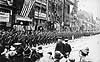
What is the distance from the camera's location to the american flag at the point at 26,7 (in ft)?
67.2

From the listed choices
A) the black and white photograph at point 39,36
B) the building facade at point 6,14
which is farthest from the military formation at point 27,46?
the building facade at point 6,14

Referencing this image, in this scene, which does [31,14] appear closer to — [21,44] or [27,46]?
[27,46]

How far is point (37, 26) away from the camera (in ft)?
76.9

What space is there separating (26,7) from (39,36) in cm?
817

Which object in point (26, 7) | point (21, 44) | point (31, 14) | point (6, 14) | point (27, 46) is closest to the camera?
point (21, 44)

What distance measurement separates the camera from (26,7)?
21.1 metres

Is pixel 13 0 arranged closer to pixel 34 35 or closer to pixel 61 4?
pixel 34 35

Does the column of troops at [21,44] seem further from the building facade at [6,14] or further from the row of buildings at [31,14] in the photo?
the building facade at [6,14]

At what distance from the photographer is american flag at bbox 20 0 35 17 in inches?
806

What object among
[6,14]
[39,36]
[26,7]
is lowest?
[39,36]

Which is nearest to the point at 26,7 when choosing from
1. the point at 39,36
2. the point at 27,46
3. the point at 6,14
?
the point at 6,14

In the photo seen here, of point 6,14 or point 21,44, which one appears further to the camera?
point 6,14

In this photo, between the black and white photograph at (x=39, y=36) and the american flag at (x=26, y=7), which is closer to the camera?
the black and white photograph at (x=39, y=36)

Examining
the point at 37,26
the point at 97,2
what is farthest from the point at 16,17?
the point at 97,2
